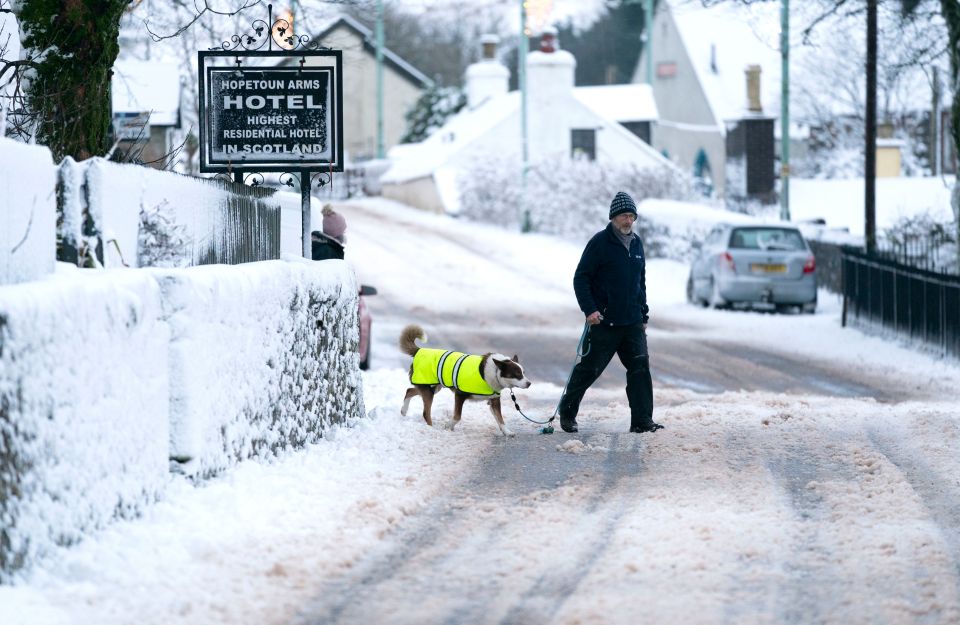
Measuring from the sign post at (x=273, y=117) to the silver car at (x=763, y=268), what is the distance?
1632 centimetres

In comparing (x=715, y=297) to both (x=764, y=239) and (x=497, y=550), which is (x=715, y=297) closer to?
(x=764, y=239)

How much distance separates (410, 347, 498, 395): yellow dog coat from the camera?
37.1 feet

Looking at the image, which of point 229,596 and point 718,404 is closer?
point 229,596

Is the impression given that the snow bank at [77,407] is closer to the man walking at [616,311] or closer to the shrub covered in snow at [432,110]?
the man walking at [616,311]

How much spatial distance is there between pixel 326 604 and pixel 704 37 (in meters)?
62.0

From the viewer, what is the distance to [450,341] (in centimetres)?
2250

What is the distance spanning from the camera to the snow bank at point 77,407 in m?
6.18

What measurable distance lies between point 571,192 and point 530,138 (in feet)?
36.2

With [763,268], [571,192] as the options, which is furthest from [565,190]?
[763,268]

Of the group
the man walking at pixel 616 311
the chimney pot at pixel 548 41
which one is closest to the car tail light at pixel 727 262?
the man walking at pixel 616 311

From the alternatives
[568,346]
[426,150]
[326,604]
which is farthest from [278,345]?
[426,150]

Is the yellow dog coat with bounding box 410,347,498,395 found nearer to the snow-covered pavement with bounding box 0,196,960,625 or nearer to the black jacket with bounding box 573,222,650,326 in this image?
the snow-covered pavement with bounding box 0,196,960,625

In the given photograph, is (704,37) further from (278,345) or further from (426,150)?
(278,345)

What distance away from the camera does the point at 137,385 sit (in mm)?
7438
